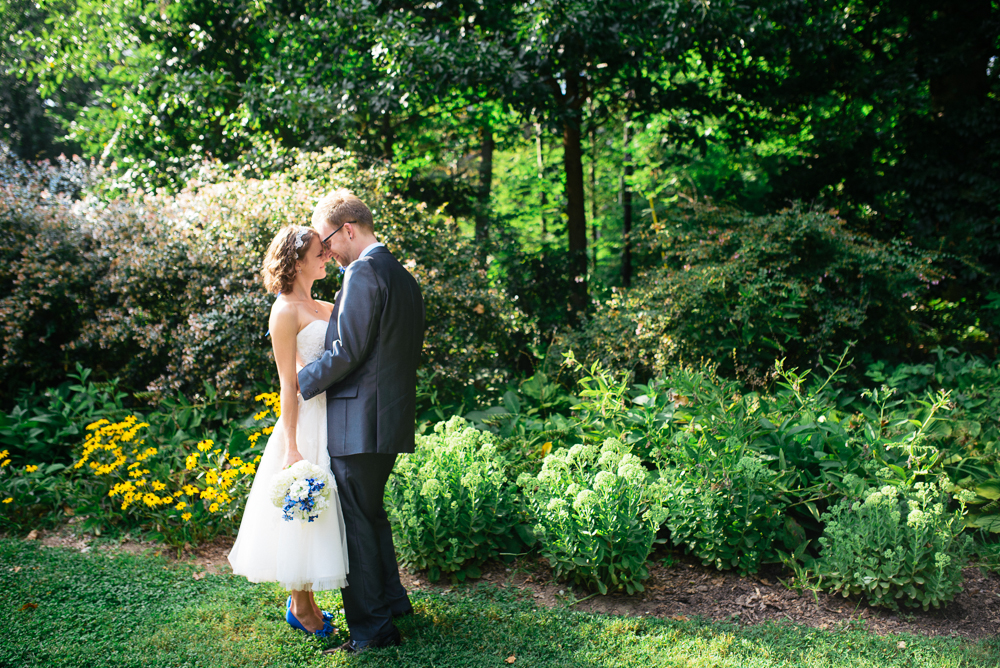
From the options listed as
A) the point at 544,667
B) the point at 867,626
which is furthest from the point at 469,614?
the point at 867,626

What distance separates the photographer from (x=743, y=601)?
10.9ft

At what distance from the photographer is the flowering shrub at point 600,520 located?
3.25 metres

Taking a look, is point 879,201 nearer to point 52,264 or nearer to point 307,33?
point 307,33

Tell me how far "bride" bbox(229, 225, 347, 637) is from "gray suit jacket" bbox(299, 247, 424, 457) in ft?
0.42

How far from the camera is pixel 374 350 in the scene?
9.26 feet

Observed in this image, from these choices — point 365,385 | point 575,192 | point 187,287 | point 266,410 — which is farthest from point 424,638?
point 575,192

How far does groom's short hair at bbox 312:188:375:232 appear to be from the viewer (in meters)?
2.93

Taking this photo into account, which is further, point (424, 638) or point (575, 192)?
point (575, 192)

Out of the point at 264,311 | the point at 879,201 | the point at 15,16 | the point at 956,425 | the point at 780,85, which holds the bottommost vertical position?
the point at 956,425

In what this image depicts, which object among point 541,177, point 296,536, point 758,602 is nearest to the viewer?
point 296,536

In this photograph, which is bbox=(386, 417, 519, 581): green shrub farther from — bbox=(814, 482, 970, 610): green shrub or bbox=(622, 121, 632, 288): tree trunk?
bbox=(622, 121, 632, 288): tree trunk

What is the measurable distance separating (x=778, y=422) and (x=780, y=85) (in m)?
5.78

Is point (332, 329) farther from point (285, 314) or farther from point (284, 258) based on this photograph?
point (284, 258)

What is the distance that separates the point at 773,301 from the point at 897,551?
2615 mm
